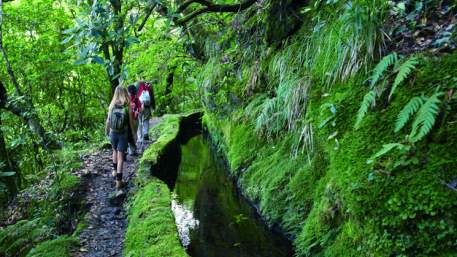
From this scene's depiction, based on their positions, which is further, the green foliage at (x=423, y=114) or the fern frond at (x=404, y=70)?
the fern frond at (x=404, y=70)

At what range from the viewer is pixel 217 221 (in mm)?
7121

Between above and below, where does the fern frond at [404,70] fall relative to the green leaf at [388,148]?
above

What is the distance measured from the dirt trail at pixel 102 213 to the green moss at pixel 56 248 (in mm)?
131

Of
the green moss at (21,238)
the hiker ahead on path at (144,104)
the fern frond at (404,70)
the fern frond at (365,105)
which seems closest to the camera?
the fern frond at (404,70)

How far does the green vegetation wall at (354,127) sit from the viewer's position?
3066mm

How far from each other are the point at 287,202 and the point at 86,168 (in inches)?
213

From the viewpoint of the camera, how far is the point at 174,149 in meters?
12.1

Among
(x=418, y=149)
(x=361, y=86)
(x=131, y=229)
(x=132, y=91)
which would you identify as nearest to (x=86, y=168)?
(x=132, y=91)

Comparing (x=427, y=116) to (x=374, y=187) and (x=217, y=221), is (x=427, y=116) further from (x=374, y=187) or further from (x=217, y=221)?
(x=217, y=221)

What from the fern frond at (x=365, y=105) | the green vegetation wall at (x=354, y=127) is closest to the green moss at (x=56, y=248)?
the green vegetation wall at (x=354, y=127)

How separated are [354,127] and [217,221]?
13.0 feet

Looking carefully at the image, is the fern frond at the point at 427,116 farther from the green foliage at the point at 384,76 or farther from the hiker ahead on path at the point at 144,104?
the hiker ahead on path at the point at 144,104

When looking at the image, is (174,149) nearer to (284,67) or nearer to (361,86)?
(284,67)

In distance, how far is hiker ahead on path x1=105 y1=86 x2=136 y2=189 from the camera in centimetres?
727
